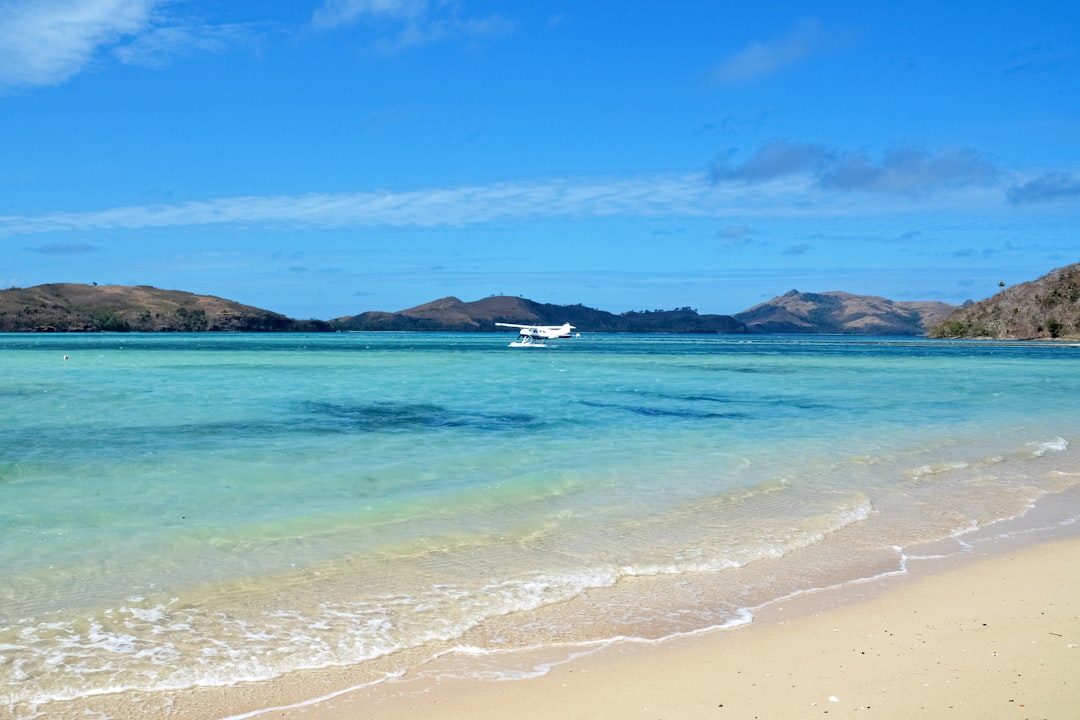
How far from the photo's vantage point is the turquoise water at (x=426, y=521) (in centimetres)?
585

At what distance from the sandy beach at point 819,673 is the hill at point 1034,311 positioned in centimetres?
14647

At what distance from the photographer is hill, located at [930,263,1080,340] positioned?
132 meters

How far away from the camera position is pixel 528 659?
546 centimetres

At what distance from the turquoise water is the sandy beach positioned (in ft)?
1.52

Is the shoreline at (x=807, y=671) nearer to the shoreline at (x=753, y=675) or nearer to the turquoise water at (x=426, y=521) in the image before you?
the shoreline at (x=753, y=675)

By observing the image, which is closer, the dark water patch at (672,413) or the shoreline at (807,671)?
the shoreline at (807,671)

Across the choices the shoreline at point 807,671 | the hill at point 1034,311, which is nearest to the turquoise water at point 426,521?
the shoreline at point 807,671

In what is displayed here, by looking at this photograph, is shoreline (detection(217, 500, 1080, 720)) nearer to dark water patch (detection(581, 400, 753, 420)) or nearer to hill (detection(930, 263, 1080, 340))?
dark water patch (detection(581, 400, 753, 420))

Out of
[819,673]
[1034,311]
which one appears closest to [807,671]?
[819,673]

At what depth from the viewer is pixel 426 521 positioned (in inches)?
374

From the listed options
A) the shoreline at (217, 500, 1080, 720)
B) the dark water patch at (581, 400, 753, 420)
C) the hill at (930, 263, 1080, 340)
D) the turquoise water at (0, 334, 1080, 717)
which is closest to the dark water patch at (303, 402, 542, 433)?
the turquoise water at (0, 334, 1080, 717)

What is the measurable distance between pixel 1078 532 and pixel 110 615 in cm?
961

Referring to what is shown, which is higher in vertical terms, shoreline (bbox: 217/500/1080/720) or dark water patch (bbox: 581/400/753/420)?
dark water patch (bbox: 581/400/753/420)

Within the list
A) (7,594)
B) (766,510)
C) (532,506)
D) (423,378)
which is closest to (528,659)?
(7,594)
